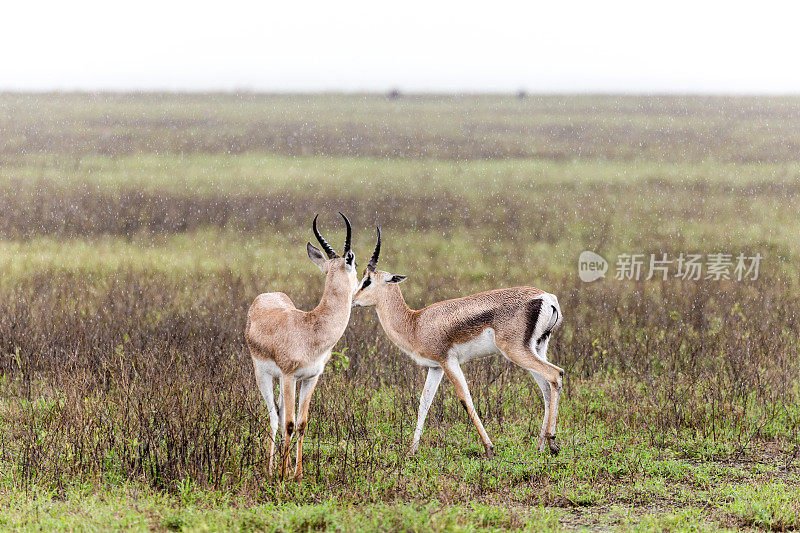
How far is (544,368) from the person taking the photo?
30.3 ft

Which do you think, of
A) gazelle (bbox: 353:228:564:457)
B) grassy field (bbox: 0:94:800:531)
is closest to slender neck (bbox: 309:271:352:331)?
gazelle (bbox: 353:228:564:457)

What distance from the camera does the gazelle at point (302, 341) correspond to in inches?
319

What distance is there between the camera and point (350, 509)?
7547 mm

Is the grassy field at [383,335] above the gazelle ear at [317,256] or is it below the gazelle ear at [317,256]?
below

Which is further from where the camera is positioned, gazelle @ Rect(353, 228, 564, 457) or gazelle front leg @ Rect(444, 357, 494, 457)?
gazelle @ Rect(353, 228, 564, 457)

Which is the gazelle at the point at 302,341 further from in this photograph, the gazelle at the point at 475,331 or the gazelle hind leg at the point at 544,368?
the gazelle hind leg at the point at 544,368

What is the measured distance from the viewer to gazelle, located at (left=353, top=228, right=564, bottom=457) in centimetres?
927

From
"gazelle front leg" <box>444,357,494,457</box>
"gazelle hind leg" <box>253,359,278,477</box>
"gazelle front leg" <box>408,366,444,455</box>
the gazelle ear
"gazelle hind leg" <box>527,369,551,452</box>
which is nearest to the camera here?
the gazelle ear

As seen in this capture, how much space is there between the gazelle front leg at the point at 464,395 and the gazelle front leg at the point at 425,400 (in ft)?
0.76

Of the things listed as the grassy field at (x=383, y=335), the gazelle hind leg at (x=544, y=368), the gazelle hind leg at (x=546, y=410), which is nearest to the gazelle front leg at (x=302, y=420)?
the grassy field at (x=383, y=335)

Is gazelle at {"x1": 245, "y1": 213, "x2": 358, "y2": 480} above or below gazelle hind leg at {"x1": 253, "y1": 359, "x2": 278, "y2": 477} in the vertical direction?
above

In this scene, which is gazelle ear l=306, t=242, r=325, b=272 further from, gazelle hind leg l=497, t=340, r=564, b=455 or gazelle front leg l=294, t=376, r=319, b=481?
gazelle hind leg l=497, t=340, r=564, b=455

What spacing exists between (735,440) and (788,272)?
37.3 ft

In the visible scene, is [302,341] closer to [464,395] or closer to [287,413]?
[287,413]
